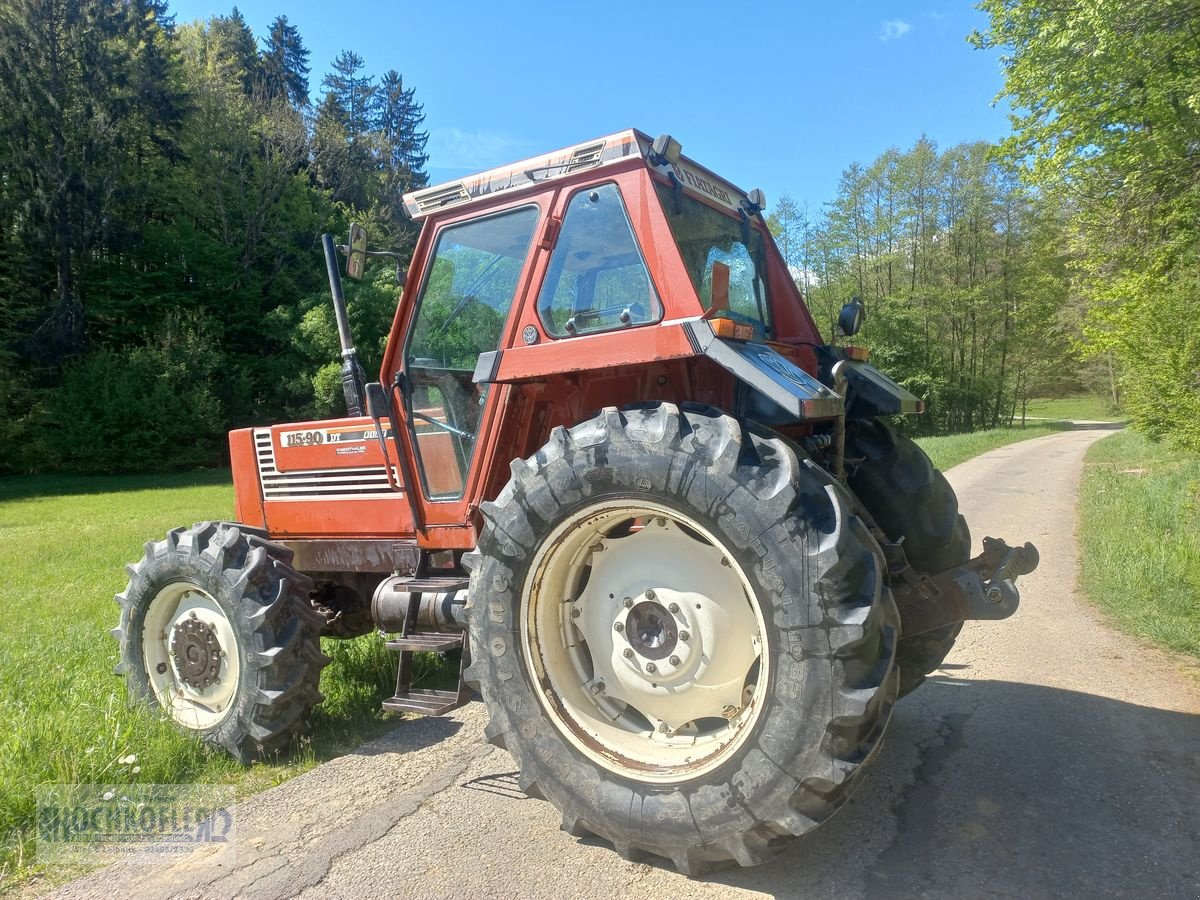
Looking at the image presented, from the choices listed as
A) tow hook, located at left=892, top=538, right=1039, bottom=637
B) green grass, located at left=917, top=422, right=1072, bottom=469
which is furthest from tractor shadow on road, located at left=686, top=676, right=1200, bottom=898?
green grass, located at left=917, top=422, right=1072, bottom=469

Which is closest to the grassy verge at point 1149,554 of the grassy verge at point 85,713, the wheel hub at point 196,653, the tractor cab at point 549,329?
the tractor cab at point 549,329

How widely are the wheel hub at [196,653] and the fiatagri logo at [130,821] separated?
593 mm

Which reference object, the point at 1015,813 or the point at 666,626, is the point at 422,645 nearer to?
the point at 666,626

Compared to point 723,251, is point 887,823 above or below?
below

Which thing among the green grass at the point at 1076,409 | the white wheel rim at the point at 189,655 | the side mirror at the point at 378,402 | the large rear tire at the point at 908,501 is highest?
the side mirror at the point at 378,402

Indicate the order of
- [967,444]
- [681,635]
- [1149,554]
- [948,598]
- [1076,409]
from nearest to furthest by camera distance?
[681,635] < [948,598] < [1149,554] < [967,444] < [1076,409]

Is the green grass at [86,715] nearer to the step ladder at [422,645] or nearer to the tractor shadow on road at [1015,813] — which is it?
the step ladder at [422,645]

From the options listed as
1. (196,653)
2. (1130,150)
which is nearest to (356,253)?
(196,653)

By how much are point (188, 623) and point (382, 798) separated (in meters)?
1.50

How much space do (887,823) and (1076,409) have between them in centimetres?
6521

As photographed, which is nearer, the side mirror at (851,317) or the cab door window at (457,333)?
the cab door window at (457,333)

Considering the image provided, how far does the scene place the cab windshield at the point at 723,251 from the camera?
3.43m

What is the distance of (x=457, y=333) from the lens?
3.91 m

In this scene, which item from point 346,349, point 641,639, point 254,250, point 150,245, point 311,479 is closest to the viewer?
point 641,639
